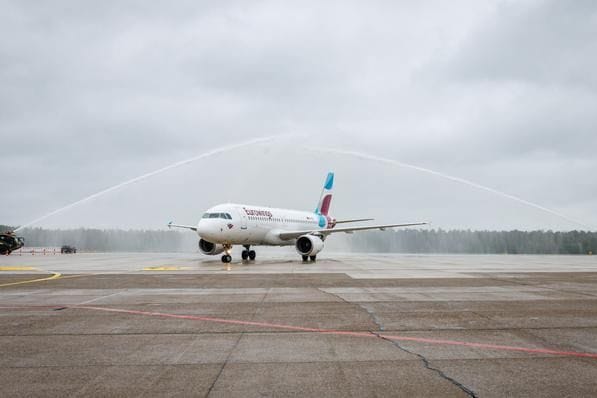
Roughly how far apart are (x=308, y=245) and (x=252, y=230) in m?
4.33

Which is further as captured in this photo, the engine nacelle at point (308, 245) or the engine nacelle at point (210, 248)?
the engine nacelle at point (210, 248)

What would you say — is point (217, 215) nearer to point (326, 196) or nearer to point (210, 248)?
point (210, 248)

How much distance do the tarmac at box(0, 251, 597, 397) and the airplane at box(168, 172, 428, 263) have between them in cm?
1786

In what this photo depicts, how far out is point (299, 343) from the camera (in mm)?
7547

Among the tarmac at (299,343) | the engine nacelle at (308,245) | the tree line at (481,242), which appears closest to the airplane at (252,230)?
the engine nacelle at (308,245)

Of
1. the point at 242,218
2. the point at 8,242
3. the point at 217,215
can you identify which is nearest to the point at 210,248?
the point at 242,218

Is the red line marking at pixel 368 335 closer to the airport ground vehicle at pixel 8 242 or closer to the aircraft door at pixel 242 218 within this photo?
the aircraft door at pixel 242 218

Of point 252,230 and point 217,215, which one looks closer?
point 217,215

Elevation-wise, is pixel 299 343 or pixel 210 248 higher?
pixel 210 248

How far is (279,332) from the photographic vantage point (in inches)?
332

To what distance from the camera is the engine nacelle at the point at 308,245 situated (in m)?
34.8

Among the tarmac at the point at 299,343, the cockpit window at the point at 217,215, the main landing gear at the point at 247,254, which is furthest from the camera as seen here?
the main landing gear at the point at 247,254

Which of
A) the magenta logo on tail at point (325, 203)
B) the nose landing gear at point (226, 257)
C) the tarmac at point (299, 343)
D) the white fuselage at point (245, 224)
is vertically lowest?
the tarmac at point (299, 343)

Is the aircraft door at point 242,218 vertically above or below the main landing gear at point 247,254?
above
